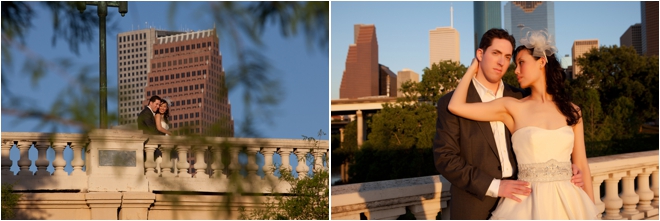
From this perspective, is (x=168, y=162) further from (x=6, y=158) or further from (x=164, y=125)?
(x=6, y=158)

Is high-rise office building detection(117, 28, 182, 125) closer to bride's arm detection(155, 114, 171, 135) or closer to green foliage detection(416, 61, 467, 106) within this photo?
bride's arm detection(155, 114, 171, 135)

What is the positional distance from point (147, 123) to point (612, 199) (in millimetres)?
4321

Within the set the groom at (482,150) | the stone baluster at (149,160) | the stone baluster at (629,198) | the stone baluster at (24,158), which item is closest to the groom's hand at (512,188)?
the groom at (482,150)

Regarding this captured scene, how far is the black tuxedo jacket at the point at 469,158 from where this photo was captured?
3.19 m

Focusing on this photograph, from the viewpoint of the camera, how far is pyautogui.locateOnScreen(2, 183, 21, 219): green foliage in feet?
19.1

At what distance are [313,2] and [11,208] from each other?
14.4 feet

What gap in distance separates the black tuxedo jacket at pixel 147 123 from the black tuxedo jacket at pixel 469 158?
4.32 feet

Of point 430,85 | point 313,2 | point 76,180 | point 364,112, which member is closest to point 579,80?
point 430,85

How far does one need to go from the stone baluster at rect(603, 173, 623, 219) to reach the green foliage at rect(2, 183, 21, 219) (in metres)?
4.49

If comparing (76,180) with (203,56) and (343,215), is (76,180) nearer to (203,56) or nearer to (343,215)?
(343,215)

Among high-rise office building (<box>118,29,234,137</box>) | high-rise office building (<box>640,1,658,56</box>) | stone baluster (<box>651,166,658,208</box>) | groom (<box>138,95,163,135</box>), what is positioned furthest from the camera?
high-rise office building (<box>640,1,658,56</box>)

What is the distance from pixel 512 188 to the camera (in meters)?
3.18

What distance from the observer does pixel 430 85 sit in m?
47.7

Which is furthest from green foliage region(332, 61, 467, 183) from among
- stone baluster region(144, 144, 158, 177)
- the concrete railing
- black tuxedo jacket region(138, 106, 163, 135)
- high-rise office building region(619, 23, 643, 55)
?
black tuxedo jacket region(138, 106, 163, 135)
